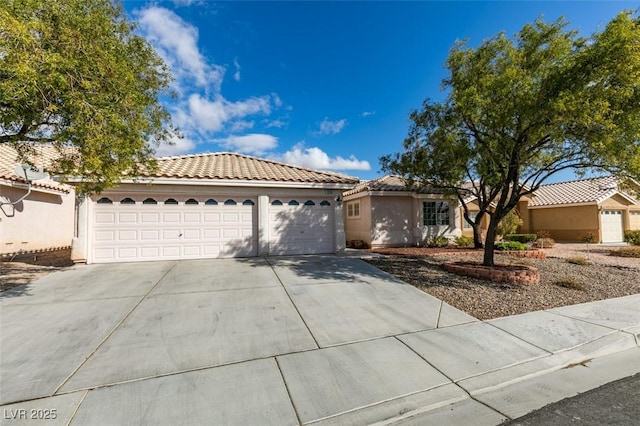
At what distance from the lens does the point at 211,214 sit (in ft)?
36.8

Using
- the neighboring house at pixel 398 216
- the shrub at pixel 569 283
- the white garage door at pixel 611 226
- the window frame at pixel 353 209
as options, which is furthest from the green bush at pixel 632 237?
the window frame at pixel 353 209

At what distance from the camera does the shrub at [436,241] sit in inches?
623

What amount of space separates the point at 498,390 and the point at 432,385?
815 millimetres

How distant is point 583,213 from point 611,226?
2.18 m

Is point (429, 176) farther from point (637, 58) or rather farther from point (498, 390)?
point (498, 390)

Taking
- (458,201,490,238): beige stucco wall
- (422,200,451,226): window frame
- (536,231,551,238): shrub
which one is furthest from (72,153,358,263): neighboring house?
(536,231,551,238): shrub

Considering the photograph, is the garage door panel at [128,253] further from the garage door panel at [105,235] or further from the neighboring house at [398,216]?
the neighboring house at [398,216]

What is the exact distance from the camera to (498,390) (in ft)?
11.3

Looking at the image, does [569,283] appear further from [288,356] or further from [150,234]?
[150,234]

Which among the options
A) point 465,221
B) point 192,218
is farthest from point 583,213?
point 192,218

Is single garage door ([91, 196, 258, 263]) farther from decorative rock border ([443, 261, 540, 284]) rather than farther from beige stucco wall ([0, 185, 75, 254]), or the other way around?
decorative rock border ([443, 261, 540, 284])

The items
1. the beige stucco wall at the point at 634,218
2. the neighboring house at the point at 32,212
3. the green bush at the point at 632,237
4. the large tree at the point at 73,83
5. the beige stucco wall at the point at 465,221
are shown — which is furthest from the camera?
the beige stucco wall at the point at 634,218

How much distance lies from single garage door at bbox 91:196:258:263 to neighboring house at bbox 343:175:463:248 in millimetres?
6630

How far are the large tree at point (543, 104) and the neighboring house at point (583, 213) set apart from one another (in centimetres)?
1353
